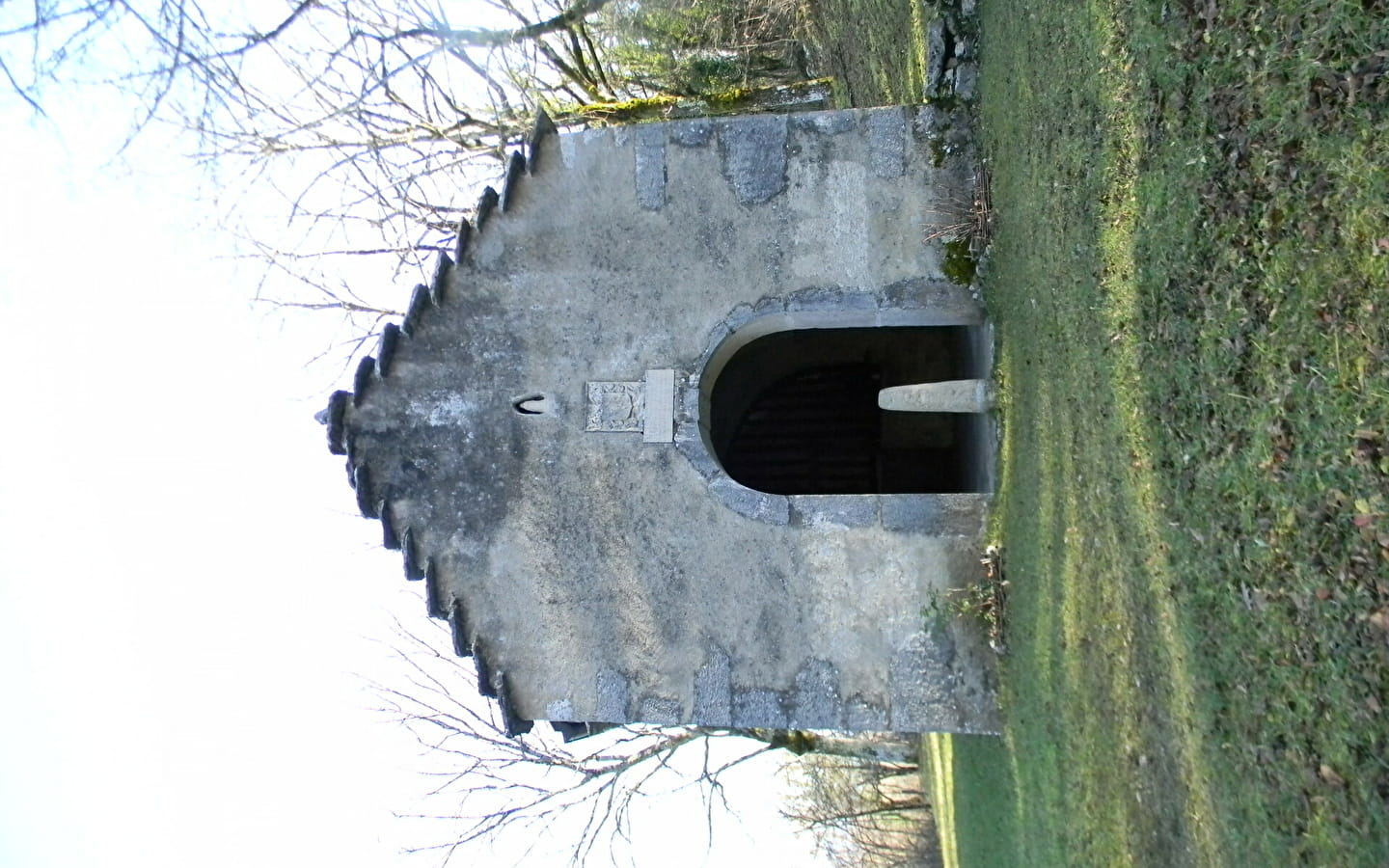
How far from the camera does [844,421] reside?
8.58 m

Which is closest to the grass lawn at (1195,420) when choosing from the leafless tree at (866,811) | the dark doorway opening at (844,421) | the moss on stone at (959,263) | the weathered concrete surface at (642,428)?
the moss on stone at (959,263)

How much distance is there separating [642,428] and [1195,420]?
3.11 m

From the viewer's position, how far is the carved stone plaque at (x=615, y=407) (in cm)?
581

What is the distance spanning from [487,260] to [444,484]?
142 cm

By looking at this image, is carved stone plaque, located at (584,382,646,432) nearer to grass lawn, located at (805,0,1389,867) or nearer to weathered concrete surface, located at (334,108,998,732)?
weathered concrete surface, located at (334,108,998,732)

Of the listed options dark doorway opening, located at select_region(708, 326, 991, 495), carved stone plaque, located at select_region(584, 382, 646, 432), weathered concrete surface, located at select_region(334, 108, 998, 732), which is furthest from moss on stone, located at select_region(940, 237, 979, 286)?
dark doorway opening, located at select_region(708, 326, 991, 495)

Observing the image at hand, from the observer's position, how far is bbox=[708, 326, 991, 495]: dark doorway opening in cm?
832

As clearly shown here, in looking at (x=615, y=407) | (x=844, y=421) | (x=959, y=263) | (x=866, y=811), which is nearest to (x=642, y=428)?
(x=615, y=407)

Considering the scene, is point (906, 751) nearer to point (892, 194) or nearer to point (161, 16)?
point (892, 194)

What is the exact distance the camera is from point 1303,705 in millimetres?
3113

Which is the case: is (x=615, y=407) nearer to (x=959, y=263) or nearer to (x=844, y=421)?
(x=959, y=263)

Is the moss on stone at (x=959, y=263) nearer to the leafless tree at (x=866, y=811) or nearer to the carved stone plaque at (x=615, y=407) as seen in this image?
the carved stone plaque at (x=615, y=407)

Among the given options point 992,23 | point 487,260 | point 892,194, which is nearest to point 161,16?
point 487,260

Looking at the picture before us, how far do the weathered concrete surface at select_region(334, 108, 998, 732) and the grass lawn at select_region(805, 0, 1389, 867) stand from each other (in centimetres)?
68
